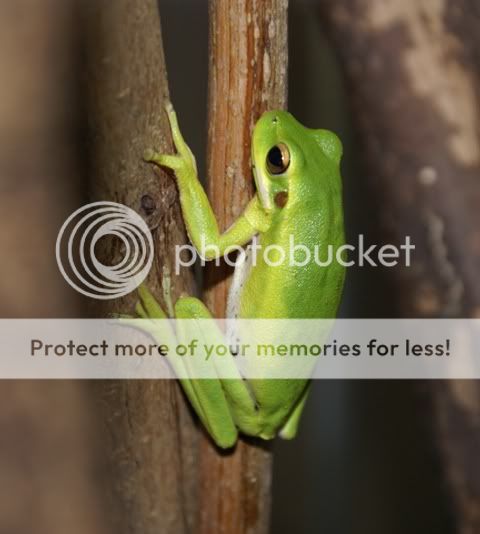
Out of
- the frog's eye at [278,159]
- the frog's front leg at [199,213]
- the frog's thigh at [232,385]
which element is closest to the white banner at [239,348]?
the frog's thigh at [232,385]

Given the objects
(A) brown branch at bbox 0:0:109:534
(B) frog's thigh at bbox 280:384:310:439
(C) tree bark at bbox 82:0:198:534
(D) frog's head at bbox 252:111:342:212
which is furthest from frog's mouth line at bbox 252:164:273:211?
(A) brown branch at bbox 0:0:109:534

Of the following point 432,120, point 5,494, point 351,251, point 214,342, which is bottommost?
point 5,494

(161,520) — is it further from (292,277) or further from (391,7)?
(391,7)

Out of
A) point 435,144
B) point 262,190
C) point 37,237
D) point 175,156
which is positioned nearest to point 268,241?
point 262,190

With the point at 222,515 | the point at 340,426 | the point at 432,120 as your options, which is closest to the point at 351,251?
the point at 432,120

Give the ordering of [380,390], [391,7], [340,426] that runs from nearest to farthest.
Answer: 1. [391,7]
2. [380,390]
3. [340,426]

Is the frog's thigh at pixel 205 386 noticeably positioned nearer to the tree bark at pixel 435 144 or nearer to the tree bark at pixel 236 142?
the tree bark at pixel 236 142

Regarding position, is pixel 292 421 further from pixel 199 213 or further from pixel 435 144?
pixel 435 144

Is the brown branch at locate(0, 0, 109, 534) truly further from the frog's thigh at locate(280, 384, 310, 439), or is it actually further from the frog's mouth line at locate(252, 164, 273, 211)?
the frog's thigh at locate(280, 384, 310, 439)
